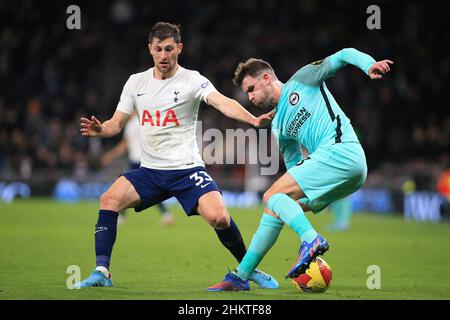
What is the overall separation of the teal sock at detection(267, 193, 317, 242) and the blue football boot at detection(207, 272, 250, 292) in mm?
684

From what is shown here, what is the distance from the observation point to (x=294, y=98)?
22.6ft

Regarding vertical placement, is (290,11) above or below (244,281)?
above

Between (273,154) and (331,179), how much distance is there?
43.3ft

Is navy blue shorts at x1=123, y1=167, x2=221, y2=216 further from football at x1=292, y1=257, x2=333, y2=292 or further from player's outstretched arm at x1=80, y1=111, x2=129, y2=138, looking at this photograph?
football at x1=292, y1=257, x2=333, y2=292

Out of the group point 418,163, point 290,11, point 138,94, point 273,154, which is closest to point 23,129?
point 273,154

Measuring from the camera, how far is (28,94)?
2239 cm

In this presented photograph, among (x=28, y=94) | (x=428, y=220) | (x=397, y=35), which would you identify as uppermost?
(x=397, y=35)

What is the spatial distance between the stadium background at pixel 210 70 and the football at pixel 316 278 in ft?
41.8

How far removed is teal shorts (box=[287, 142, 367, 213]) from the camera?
671 centimetres

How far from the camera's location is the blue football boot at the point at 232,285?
6.78m

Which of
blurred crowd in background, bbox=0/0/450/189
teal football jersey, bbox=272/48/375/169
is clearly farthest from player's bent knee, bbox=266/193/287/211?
blurred crowd in background, bbox=0/0/450/189

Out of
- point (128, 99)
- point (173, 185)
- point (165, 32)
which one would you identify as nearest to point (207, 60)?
point (128, 99)
